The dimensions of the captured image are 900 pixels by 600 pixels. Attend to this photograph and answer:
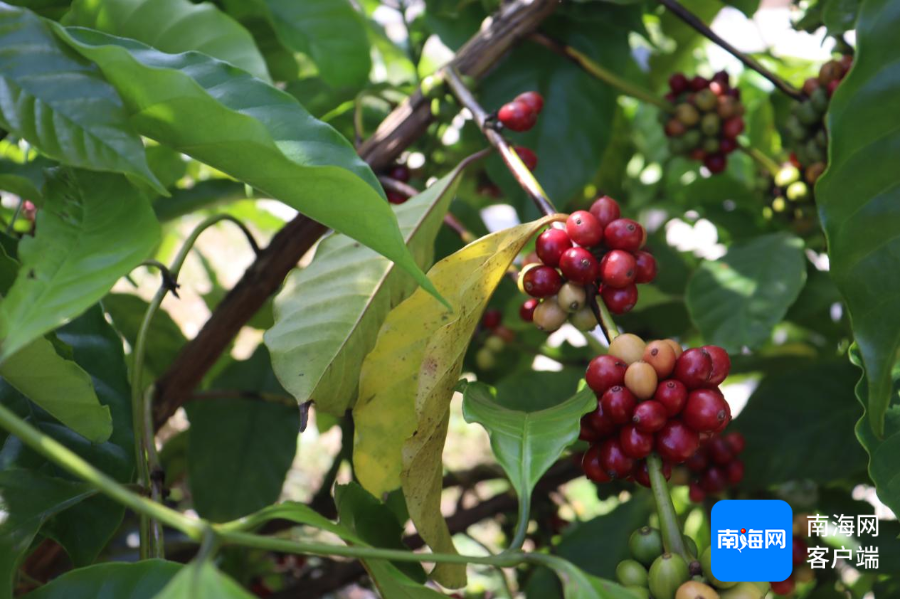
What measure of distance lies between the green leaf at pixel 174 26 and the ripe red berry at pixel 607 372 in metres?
0.33

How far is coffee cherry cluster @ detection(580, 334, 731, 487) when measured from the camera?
42cm

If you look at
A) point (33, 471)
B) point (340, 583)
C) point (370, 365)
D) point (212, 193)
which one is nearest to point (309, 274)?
point (370, 365)

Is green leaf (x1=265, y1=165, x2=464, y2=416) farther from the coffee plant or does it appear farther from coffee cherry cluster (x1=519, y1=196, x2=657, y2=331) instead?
coffee cherry cluster (x1=519, y1=196, x2=657, y2=331)

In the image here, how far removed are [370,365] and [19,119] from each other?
232 millimetres

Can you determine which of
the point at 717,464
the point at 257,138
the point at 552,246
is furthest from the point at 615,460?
the point at 717,464

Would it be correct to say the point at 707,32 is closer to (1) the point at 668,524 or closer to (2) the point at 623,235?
(2) the point at 623,235

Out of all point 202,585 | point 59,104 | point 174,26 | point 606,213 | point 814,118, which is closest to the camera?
point 202,585

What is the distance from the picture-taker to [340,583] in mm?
918

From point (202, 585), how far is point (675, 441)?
9.2 inches

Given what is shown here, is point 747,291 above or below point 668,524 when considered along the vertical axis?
below

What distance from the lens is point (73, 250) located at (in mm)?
399

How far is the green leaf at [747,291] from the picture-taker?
0.76 m

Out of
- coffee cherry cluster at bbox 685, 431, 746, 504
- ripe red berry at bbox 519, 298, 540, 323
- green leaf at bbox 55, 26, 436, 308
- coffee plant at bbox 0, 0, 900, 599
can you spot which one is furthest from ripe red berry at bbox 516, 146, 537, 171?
coffee cherry cluster at bbox 685, 431, 746, 504

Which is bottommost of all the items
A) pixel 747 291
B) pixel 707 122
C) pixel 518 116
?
pixel 747 291
